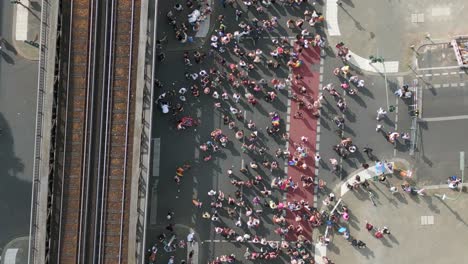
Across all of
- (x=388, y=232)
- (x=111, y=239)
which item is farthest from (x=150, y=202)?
(x=388, y=232)

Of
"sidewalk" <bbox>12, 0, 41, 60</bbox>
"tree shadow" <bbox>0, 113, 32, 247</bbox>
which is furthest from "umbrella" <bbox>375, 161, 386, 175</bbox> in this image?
"sidewalk" <bbox>12, 0, 41, 60</bbox>

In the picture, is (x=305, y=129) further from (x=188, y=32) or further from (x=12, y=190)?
(x=12, y=190)

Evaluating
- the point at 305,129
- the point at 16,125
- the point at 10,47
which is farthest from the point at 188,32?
the point at 16,125

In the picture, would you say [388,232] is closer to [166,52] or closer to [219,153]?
[219,153]

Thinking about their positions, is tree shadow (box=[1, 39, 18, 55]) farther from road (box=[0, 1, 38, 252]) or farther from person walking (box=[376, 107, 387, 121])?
person walking (box=[376, 107, 387, 121])

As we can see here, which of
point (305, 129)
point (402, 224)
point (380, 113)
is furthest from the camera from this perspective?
point (305, 129)

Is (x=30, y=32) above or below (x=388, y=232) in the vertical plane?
above
